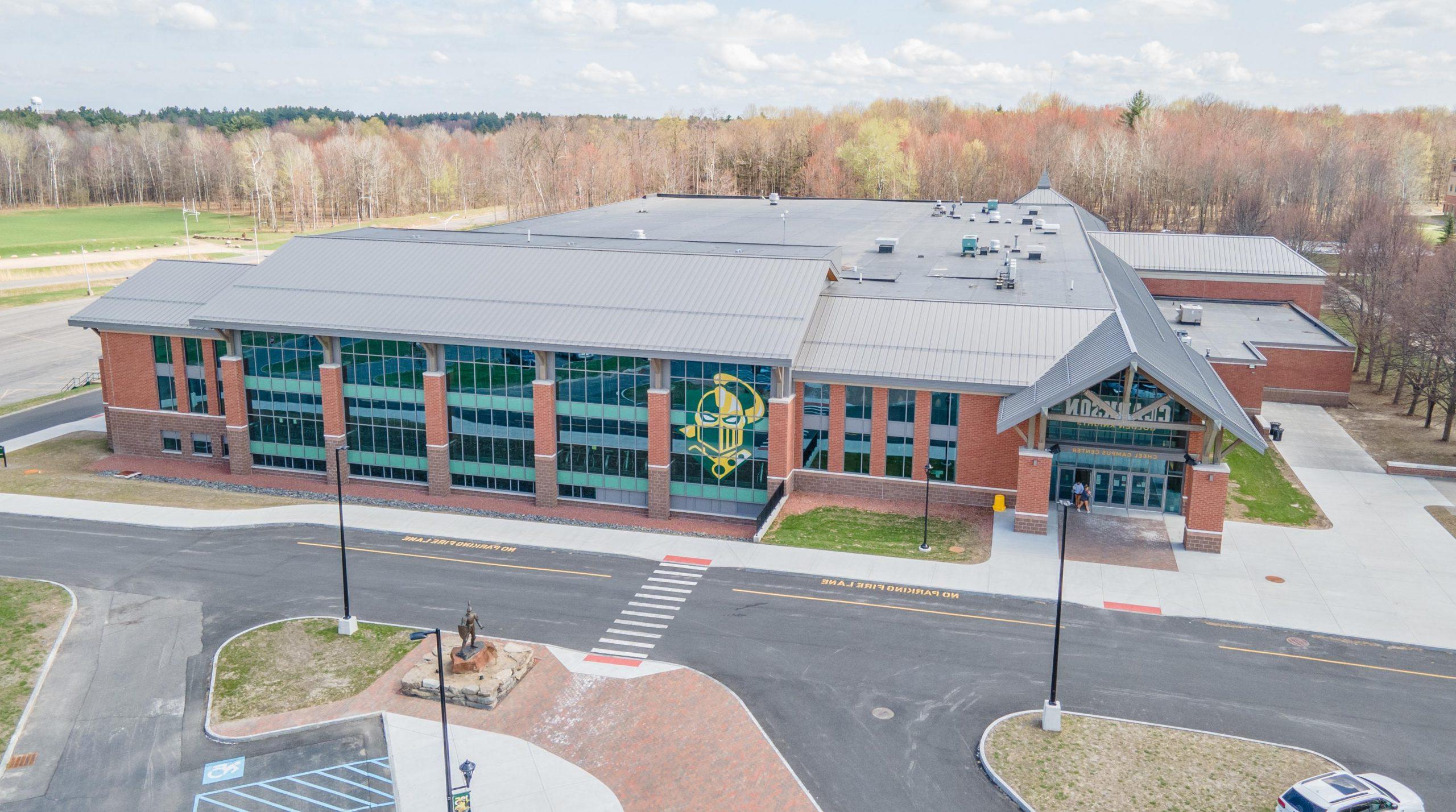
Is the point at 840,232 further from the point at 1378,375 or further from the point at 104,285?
the point at 104,285

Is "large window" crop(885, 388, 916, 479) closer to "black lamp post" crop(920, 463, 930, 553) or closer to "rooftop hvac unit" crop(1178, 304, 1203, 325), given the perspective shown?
"black lamp post" crop(920, 463, 930, 553)

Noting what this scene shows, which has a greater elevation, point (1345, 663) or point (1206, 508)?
point (1206, 508)

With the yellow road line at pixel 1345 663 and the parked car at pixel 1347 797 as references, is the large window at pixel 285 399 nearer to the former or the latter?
the yellow road line at pixel 1345 663

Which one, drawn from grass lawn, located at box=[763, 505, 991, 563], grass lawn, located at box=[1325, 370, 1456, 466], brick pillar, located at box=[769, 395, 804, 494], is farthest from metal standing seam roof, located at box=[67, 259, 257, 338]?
grass lawn, located at box=[1325, 370, 1456, 466]

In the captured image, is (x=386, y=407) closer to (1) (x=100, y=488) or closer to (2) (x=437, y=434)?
(2) (x=437, y=434)

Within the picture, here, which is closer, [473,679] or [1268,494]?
[473,679]

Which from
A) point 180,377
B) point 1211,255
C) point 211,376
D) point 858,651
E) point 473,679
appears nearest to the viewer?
point 473,679

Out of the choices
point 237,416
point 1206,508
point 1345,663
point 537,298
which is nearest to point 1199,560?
point 1206,508
